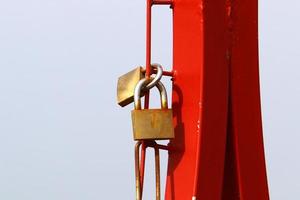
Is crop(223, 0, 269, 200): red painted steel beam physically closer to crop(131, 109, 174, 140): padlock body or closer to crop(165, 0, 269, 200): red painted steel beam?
crop(165, 0, 269, 200): red painted steel beam

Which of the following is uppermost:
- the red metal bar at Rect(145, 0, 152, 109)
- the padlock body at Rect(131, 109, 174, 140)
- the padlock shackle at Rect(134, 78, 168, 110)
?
the red metal bar at Rect(145, 0, 152, 109)

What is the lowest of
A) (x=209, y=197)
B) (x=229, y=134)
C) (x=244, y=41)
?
(x=209, y=197)

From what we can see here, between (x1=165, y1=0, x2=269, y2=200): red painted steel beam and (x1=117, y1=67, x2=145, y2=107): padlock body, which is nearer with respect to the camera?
(x1=165, y1=0, x2=269, y2=200): red painted steel beam

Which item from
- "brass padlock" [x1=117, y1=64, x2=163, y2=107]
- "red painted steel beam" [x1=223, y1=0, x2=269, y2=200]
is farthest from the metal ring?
"red painted steel beam" [x1=223, y1=0, x2=269, y2=200]

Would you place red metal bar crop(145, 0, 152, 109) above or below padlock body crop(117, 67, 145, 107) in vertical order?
above

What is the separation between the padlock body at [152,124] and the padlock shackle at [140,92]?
2 centimetres

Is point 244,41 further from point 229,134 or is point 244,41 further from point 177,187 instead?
point 177,187

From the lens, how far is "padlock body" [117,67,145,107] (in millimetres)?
2391

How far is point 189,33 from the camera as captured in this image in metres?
2.32

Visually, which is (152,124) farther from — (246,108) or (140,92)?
(246,108)

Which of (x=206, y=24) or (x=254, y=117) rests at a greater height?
(x=206, y=24)

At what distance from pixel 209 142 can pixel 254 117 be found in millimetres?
141

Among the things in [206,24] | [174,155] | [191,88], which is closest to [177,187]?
[174,155]

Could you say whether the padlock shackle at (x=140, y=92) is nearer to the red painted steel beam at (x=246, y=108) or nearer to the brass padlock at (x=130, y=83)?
the brass padlock at (x=130, y=83)
